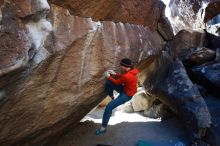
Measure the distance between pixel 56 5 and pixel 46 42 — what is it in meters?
0.73

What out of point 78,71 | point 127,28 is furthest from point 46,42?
point 127,28

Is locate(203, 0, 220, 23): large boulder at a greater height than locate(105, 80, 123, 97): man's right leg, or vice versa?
locate(203, 0, 220, 23): large boulder

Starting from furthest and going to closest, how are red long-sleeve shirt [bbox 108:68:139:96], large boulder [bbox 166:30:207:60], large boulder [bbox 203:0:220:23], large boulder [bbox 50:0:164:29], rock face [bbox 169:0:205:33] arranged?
A: rock face [bbox 169:0:205:33], large boulder [bbox 203:0:220:23], large boulder [bbox 166:30:207:60], red long-sleeve shirt [bbox 108:68:139:96], large boulder [bbox 50:0:164:29]

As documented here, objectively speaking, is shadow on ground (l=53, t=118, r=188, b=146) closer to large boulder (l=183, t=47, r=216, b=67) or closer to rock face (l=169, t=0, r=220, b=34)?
large boulder (l=183, t=47, r=216, b=67)

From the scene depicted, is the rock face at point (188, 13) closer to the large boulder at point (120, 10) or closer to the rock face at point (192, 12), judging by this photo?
the rock face at point (192, 12)

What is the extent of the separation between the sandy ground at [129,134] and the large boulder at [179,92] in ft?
1.72

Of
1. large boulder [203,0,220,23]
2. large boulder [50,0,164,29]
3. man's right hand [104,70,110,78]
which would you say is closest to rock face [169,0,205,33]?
large boulder [203,0,220,23]

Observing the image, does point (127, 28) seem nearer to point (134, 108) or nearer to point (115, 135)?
point (115, 135)

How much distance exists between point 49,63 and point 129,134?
392 cm

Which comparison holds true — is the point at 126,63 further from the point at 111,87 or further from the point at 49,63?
the point at 49,63

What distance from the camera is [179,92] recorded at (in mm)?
7848

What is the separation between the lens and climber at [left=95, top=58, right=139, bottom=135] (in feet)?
20.1

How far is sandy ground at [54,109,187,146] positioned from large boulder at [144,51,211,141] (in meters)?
0.52

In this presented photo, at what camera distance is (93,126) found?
333 inches
